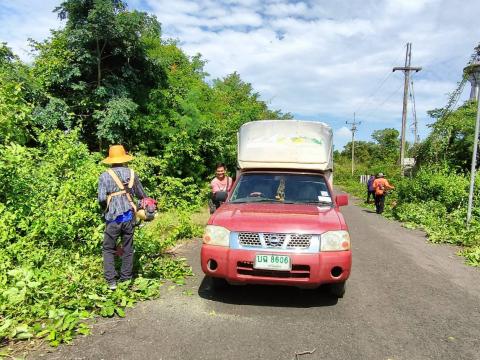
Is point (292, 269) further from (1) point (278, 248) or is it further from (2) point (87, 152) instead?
(2) point (87, 152)

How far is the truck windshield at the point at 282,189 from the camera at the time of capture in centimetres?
606

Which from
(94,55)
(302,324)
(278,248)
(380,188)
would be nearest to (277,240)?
(278,248)

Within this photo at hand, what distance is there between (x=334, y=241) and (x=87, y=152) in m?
4.96

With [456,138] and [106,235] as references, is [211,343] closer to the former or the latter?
[106,235]

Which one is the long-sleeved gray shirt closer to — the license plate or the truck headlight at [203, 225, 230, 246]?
the truck headlight at [203, 225, 230, 246]

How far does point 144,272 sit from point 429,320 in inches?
157

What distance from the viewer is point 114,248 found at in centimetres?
537

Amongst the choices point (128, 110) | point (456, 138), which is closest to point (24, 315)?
point (128, 110)

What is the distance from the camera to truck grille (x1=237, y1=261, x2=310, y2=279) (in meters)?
4.77

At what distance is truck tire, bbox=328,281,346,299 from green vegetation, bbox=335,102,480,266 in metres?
4.17

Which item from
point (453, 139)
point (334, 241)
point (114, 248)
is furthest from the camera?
point (453, 139)

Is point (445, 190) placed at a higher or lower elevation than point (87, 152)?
lower

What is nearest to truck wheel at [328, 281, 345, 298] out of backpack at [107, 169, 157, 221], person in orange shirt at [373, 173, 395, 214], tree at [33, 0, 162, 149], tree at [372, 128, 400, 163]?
backpack at [107, 169, 157, 221]

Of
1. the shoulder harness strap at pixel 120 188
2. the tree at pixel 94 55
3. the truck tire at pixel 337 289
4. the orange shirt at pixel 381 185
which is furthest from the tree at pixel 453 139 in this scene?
the shoulder harness strap at pixel 120 188
